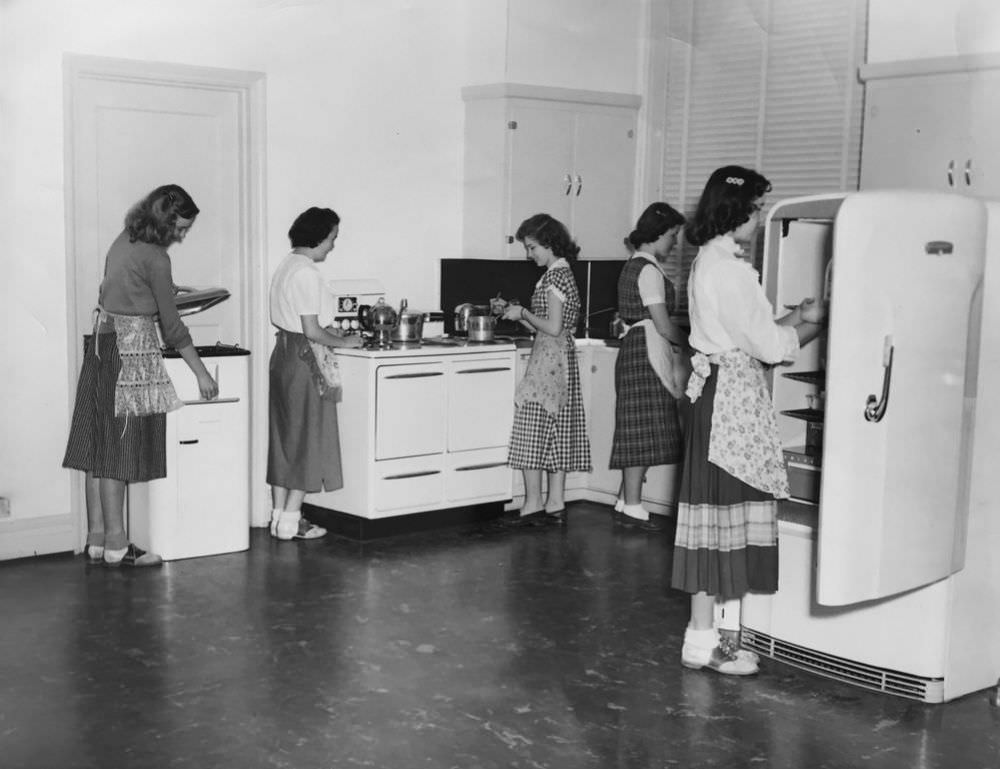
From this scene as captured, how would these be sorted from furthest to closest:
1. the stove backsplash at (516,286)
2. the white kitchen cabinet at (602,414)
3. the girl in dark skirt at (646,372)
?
the stove backsplash at (516,286), the white kitchen cabinet at (602,414), the girl in dark skirt at (646,372)

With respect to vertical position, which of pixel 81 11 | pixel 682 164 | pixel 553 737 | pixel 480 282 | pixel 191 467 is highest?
pixel 81 11

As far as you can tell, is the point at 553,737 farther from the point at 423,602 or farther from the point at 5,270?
the point at 5,270

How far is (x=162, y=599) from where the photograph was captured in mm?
4973

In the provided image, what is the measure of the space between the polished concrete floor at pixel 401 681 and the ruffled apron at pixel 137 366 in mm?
685

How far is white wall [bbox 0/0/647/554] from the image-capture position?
211 inches

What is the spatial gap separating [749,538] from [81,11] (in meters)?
3.46

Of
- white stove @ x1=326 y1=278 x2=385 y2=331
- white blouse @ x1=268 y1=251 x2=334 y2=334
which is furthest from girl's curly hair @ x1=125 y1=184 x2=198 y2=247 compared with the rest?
white stove @ x1=326 y1=278 x2=385 y2=331

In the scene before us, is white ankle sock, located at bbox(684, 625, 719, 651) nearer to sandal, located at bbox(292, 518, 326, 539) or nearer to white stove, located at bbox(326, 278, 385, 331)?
sandal, located at bbox(292, 518, 326, 539)

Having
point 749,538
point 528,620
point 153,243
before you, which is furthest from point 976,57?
point 153,243

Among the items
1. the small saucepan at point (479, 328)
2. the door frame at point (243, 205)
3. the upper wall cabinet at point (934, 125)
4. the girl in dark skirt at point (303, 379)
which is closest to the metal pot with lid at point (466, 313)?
the small saucepan at point (479, 328)

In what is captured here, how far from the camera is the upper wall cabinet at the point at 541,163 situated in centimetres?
660

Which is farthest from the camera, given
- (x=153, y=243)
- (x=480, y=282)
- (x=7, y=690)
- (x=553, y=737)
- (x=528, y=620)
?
(x=480, y=282)

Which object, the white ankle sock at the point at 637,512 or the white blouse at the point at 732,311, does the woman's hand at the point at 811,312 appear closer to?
the white blouse at the point at 732,311

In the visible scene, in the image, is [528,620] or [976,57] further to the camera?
[976,57]
